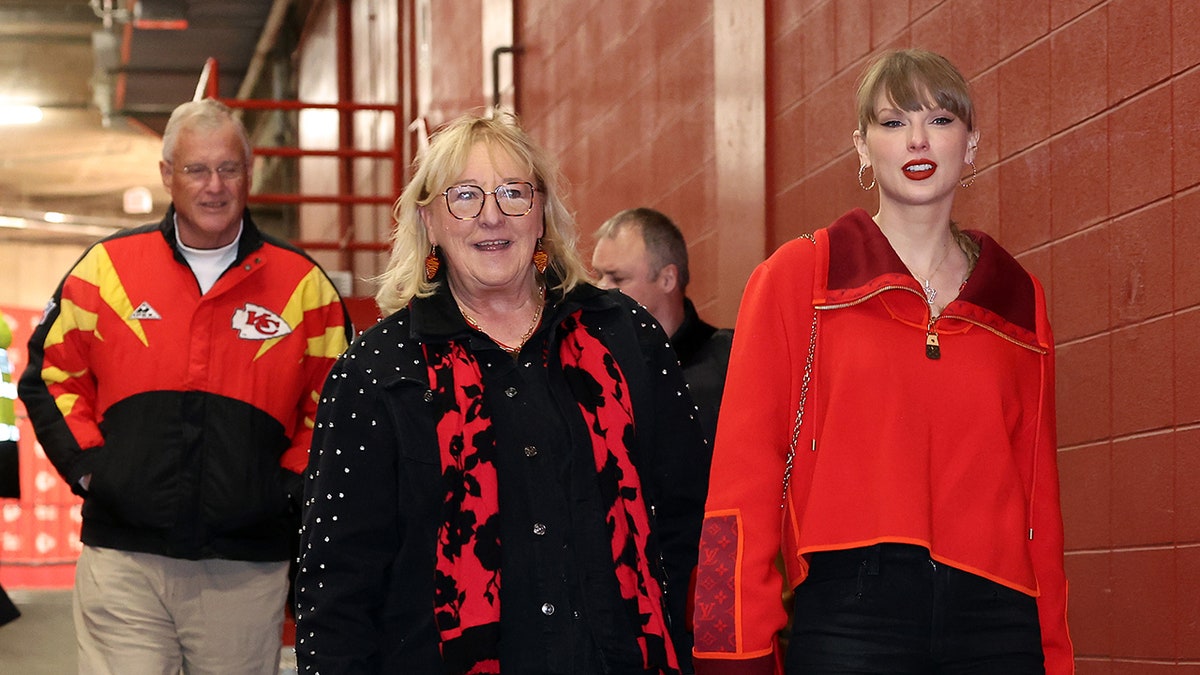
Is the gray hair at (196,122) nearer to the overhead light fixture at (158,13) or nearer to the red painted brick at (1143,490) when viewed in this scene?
the red painted brick at (1143,490)

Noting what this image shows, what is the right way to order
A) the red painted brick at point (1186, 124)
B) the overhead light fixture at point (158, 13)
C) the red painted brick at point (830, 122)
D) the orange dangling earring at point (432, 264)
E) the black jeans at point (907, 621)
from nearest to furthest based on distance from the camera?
the black jeans at point (907, 621)
the orange dangling earring at point (432, 264)
the red painted brick at point (1186, 124)
the red painted brick at point (830, 122)
the overhead light fixture at point (158, 13)

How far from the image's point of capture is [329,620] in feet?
8.87

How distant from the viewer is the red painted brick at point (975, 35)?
14.5 ft

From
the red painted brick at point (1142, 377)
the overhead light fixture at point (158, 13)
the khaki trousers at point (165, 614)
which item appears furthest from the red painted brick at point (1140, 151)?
the overhead light fixture at point (158, 13)

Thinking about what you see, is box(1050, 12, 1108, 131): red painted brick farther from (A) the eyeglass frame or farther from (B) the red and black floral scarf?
(A) the eyeglass frame

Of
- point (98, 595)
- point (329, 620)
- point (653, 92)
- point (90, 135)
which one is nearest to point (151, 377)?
point (98, 595)

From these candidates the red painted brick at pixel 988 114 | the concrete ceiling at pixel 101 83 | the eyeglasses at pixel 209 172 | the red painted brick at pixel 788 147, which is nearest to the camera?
the red painted brick at pixel 988 114

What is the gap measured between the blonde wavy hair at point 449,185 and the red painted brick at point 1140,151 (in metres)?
1.34

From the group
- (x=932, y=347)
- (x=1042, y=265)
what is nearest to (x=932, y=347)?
(x=932, y=347)

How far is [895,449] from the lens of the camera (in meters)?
2.72

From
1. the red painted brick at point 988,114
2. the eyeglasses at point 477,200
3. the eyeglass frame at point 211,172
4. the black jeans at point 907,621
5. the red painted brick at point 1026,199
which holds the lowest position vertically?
the black jeans at point 907,621

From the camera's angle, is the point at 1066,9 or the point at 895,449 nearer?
the point at 895,449

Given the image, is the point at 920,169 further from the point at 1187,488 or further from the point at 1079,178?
the point at 1079,178

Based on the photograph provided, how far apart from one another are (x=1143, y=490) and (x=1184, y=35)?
0.97 m
